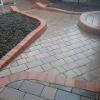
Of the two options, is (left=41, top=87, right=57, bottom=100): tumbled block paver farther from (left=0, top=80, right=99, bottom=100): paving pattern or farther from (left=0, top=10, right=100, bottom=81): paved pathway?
(left=0, top=10, right=100, bottom=81): paved pathway

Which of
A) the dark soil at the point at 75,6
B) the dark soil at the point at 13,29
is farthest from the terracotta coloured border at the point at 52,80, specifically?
the dark soil at the point at 75,6

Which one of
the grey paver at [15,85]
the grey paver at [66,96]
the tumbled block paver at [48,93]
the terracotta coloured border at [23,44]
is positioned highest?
the terracotta coloured border at [23,44]

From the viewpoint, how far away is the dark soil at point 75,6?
779cm

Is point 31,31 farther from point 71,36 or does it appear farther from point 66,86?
point 66,86

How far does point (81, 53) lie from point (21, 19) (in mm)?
2462

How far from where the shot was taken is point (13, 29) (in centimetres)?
506

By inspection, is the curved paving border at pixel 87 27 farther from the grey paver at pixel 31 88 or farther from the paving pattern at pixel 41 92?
the grey paver at pixel 31 88

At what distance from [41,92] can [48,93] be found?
11cm

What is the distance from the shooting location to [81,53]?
418 cm

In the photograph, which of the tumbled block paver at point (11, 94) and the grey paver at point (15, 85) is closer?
the tumbled block paver at point (11, 94)

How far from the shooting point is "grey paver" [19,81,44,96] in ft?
9.80

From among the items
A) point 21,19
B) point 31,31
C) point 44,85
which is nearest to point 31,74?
point 44,85

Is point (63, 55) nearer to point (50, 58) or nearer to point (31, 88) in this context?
point (50, 58)

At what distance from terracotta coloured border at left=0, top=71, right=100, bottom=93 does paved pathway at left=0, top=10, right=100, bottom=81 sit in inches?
6.2
